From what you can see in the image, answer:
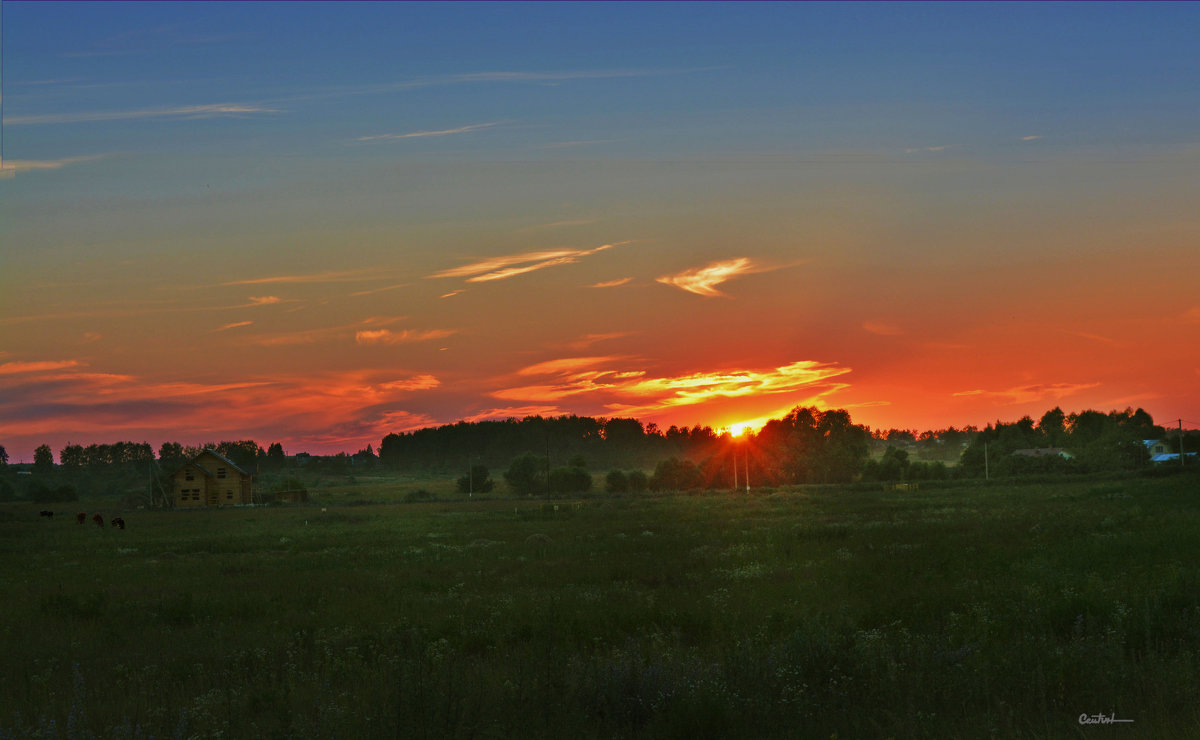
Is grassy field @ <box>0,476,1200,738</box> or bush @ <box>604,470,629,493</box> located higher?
grassy field @ <box>0,476,1200,738</box>

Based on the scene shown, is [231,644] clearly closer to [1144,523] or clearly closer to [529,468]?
[1144,523]

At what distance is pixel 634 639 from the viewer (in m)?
13.1

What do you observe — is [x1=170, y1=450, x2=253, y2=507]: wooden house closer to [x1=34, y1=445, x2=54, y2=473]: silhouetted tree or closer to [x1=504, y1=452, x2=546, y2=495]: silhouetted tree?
[x1=504, y1=452, x2=546, y2=495]: silhouetted tree

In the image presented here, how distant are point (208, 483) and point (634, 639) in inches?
3236

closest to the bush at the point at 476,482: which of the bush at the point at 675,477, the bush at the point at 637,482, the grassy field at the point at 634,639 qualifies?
the bush at the point at 637,482

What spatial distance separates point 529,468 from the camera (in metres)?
98.2

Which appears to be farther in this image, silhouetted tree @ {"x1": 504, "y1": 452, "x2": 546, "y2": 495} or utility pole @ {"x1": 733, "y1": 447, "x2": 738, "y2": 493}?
utility pole @ {"x1": 733, "y1": 447, "x2": 738, "y2": 493}

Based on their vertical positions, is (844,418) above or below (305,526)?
above

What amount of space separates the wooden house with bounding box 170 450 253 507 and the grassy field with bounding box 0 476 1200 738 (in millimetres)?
56759

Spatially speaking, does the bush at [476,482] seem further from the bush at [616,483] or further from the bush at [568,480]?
the bush at [616,483]

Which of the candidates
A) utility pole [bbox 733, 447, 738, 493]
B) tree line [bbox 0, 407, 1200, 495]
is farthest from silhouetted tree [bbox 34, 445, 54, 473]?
utility pole [bbox 733, 447, 738, 493]

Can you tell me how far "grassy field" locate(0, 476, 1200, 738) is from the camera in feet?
27.2

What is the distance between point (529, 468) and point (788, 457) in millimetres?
38489

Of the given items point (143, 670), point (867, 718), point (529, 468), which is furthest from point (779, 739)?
point (529, 468)
